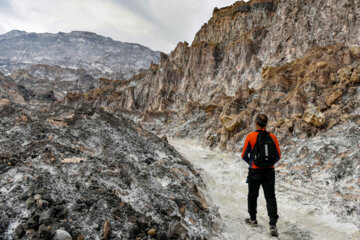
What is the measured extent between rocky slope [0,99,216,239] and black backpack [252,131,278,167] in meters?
1.65

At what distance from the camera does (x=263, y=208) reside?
18.8 feet

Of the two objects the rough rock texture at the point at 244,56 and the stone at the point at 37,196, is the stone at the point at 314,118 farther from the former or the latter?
the stone at the point at 37,196

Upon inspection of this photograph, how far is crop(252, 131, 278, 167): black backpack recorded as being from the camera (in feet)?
13.4

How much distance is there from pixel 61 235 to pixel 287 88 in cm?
2005

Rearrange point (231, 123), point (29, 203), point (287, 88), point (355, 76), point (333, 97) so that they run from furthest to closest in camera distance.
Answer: point (287, 88) < point (231, 123) < point (355, 76) < point (333, 97) < point (29, 203)

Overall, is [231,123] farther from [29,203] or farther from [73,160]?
[29,203]

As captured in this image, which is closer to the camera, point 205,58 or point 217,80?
point 217,80

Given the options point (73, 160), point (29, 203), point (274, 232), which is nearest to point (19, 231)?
point (29, 203)

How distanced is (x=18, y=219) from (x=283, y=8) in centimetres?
4037

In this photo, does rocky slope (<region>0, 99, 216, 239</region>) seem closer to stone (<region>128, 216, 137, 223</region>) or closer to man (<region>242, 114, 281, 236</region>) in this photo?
stone (<region>128, 216, 137, 223</region>)

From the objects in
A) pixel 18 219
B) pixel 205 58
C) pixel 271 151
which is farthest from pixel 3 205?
pixel 205 58

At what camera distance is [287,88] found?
19.4 metres

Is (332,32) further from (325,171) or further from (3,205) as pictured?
(3,205)

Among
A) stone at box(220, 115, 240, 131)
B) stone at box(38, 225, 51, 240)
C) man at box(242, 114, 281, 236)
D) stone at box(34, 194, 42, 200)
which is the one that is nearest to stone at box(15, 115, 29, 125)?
stone at box(34, 194, 42, 200)
